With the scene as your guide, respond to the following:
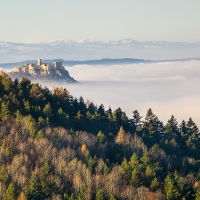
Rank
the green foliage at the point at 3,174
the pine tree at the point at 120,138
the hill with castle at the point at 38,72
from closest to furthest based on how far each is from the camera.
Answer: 1. the green foliage at the point at 3,174
2. the pine tree at the point at 120,138
3. the hill with castle at the point at 38,72

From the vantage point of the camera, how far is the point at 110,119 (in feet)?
219

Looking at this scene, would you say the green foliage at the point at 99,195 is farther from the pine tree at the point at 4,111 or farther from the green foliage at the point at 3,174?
the pine tree at the point at 4,111

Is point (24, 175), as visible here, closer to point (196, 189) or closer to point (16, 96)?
point (196, 189)

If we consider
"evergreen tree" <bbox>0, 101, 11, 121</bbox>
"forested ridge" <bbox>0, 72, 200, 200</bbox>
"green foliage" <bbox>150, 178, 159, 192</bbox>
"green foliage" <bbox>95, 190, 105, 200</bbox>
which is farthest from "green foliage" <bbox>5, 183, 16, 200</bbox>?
"evergreen tree" <bbox>0, 101, 11, 121</bbox>

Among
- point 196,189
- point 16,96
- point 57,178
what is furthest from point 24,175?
point 16,96

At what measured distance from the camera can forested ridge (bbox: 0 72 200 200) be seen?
40250mm

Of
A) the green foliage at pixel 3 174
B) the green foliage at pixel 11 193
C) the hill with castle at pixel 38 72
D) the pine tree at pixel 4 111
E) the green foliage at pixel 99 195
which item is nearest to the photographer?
the green foliage at pixel 11 193

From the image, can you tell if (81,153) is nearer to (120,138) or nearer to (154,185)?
(154,185)

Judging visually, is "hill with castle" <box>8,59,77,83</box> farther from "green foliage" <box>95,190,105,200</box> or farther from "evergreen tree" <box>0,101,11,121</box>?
"green foliage" <box>95,190,105,200</box>

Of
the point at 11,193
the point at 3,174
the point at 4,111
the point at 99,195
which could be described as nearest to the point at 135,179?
the point at 99,195

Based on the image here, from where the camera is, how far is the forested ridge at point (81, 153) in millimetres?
40250

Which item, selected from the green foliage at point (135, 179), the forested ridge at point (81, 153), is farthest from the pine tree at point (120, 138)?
A: the green foliage at point (135, 179)

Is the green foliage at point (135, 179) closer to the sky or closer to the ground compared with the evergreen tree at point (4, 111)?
closer to the ground

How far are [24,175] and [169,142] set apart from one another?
93.0ft
